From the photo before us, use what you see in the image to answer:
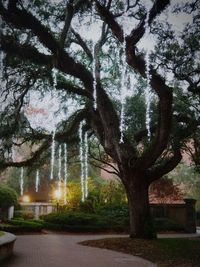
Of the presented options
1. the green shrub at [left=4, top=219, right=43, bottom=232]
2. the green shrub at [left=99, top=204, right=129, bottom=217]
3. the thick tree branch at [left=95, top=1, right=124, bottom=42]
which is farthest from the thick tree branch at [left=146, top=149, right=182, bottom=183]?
the green shrub at [left=99, top=204, right=129, bottom=217]

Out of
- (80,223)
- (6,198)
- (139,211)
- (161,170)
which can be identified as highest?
(161,170)

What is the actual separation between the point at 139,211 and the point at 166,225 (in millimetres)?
10623

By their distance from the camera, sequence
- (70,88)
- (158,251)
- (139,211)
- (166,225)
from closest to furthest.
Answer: (158,251), (139,211), (70,88), (166,225)

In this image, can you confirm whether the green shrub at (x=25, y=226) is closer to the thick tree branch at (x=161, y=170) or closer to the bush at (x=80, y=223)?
the bush at (x=80, y=223)

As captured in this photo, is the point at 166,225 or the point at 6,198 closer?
the point at 6,198

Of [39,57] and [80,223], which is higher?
[39,57]

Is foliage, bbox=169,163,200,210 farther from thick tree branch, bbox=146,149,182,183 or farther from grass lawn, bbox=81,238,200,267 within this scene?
grass lawn, bbox=81,238,200,267

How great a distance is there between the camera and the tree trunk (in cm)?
1772

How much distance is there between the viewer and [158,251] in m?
14.1

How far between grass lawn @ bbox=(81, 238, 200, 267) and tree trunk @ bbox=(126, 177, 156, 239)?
3.32ft

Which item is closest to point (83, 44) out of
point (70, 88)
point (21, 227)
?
point (70, 88)

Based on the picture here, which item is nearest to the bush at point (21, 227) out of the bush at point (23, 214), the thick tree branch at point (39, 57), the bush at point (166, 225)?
the bush at point (23, 214)

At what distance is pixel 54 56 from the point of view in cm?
1599

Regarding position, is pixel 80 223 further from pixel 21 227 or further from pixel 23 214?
pixel 23 214
